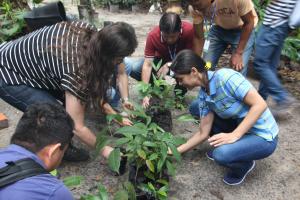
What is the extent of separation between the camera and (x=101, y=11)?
32.1ft

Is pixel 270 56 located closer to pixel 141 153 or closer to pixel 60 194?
A: pixel 141 153

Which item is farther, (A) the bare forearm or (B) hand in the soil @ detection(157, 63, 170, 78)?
(A) the bare forearm

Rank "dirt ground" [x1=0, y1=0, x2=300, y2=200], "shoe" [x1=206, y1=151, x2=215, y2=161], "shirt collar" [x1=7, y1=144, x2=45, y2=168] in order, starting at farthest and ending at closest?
1. "shoe" [x1=206, y1=151, x2=215, y2=161]
2. "dirt ground" [x1=0, y1=0, x2=300, y2=200]
3. "shirt collar" [x1=7, y1=144, x2=45, y2=168]

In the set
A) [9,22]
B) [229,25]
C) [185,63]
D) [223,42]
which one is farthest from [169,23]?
[9,22]

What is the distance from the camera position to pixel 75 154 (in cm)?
295

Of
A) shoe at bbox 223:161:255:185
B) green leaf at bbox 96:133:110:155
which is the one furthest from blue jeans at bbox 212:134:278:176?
green leaf at bbox 96:133:110:155

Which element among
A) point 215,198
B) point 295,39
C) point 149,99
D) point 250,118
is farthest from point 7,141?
point 295,39

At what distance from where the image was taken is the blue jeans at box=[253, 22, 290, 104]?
10.8 feet

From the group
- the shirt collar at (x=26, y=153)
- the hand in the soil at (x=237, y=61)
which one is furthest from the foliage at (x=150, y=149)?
the hand in the soil at (x=237, y=61)

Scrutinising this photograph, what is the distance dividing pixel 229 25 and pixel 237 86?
1126 mm

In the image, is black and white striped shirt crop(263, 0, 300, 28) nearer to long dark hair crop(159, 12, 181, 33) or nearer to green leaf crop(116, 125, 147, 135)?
long dark hair crop(159, 12, 181, 33)

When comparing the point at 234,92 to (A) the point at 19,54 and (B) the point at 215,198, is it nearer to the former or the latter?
(B) the point at 215,198

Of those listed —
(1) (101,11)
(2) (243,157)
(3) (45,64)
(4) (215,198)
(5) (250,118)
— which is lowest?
(1) (101,11)

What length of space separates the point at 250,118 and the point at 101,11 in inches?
310
